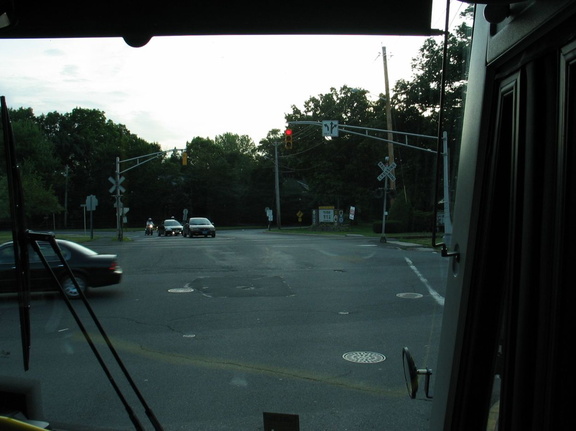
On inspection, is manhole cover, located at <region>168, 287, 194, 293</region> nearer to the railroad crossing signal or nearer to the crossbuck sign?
the crossbuck sign

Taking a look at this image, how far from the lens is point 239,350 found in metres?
6.16

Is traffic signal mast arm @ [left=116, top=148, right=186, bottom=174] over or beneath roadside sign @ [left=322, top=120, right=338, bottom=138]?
beneath

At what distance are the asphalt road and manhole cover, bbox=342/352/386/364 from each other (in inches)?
0.9

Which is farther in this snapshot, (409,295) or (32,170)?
(409,295)

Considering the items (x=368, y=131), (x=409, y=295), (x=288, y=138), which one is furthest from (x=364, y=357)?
(x=409, y=295)

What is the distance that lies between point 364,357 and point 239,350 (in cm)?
141

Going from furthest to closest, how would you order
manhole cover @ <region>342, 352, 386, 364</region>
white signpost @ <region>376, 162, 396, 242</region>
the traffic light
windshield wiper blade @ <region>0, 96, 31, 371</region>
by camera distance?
manhole cover @ <region>342, 352, 386, 364</region> → the traffic light → white signpost @ <region>376, 162, 396, 242</region> → windshield wiper blade @ <region>0, 96, 31, 371</region>

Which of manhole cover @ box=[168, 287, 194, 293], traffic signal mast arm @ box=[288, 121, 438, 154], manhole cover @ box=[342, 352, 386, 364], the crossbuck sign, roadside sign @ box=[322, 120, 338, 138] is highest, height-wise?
roadside sign @ box=[322, 120, 338, 138]

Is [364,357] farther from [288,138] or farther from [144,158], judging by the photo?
[144,158]

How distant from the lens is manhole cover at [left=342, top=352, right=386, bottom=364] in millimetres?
5674

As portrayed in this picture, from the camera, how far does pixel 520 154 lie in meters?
1.44

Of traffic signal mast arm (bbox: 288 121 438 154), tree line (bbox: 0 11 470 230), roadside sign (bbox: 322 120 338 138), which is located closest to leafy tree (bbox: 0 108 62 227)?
tree line (bbox: 0 11 470 230)

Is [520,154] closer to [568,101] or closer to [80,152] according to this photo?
[568,101]

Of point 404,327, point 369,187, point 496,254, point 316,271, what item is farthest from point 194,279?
point 496,254
